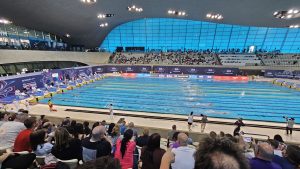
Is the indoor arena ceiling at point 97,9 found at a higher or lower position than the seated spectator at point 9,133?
higher

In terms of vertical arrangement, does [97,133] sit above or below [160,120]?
above

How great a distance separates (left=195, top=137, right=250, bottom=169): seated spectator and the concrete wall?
84.0ft

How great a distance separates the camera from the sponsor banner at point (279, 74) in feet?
86.8

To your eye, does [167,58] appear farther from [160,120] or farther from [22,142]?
[22,142]

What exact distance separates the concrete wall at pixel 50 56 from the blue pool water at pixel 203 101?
889cm

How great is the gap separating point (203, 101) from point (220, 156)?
51.0ft

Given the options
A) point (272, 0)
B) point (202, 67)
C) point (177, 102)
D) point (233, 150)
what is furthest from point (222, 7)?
point (233, 150)

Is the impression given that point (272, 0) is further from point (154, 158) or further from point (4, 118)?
point (4, 118)

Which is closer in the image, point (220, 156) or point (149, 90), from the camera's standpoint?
point (220, 156)

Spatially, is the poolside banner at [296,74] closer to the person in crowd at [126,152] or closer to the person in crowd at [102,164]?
the person in crowd at [126,152]

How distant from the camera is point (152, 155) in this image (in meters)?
2.72

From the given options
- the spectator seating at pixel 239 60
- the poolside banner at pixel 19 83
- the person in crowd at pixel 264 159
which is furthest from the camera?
the spectator seating at pixel 239 60

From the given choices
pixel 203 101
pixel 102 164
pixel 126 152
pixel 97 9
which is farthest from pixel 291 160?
pixel 97 9

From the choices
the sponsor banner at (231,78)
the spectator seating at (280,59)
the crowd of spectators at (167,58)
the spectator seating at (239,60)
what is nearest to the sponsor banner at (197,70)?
the sponsor banner at (231,78)
